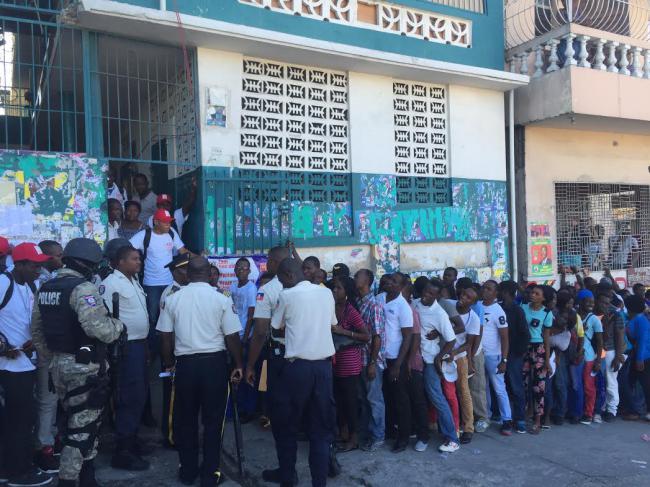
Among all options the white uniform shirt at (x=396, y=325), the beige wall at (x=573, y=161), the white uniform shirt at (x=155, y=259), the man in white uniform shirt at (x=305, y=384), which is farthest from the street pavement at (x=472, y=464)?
the beige wall at (x=573, y=161)

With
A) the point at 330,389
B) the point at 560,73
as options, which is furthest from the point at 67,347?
the point at 560,73

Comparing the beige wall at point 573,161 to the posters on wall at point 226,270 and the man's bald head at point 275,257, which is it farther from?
the man's bald head at point 275,257

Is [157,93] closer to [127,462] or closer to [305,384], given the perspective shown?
[127,462]

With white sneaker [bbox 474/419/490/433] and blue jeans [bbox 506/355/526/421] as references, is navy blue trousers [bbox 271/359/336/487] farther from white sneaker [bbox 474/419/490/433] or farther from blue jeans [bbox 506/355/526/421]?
blue jeans [bbox 506/355/526/421]

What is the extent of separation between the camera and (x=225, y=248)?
7.05 metres

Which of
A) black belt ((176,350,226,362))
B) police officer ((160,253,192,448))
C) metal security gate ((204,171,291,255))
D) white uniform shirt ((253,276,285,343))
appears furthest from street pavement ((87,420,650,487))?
metal security gate ((204,171,291,255))

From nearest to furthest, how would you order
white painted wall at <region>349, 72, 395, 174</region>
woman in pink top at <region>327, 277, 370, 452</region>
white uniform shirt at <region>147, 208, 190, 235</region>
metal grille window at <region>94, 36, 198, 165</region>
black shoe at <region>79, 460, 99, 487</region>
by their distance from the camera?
black shoe at <region>79, 460, 99, 487</region> → woman in pink top at <region>327, 277, 370, 452</region> → metal grille window at <region>94, 36, 198, 165</region> → white uniform shirt at <region>147, 208, 190, 235</region> → white painted wall at <region>349, 72, 395, 174</region>

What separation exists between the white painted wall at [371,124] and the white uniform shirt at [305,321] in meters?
4.27

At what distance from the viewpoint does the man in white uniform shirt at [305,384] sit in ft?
13.3

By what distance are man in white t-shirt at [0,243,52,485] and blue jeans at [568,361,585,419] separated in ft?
16.5

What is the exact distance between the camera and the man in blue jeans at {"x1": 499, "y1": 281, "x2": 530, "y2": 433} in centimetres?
581

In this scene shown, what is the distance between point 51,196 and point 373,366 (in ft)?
12.4

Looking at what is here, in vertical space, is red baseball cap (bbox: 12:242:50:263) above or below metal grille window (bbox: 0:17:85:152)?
below

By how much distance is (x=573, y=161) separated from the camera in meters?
10.2
